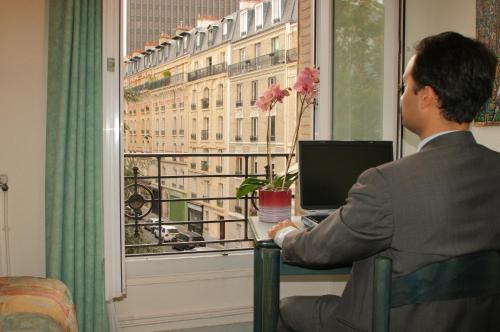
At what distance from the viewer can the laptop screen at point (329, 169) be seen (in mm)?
2102

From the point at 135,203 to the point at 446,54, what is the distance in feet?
8.87

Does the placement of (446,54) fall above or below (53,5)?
below

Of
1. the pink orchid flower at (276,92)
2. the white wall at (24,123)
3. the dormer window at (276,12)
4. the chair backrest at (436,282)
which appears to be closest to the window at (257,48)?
the dormer window at (276,12)

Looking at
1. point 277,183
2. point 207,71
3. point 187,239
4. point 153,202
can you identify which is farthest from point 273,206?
point 207,71

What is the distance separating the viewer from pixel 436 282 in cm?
96

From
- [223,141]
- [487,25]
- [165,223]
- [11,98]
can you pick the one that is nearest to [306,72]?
[487,25]

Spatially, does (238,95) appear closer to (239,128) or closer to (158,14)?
(239,128)

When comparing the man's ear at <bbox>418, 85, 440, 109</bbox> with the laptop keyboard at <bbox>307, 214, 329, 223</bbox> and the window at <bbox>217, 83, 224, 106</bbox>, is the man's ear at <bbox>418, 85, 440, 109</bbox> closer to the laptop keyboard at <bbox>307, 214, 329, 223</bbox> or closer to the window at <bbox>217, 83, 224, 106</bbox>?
the laptop keyboard at <bbox>307, 214, 329, 223</bbox>

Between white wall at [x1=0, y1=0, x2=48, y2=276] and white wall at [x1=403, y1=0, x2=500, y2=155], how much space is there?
1851 millimetres

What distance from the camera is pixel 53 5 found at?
2342mm

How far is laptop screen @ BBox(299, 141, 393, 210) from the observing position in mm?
2102

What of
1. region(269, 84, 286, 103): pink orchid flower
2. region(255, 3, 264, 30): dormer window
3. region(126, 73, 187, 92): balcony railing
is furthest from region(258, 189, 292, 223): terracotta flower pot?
region(255, 3, 264, 30): dormer window

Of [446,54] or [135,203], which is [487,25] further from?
[135,203]

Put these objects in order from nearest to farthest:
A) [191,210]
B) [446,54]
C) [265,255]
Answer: [446,54] < [265,255] < [191,210]
